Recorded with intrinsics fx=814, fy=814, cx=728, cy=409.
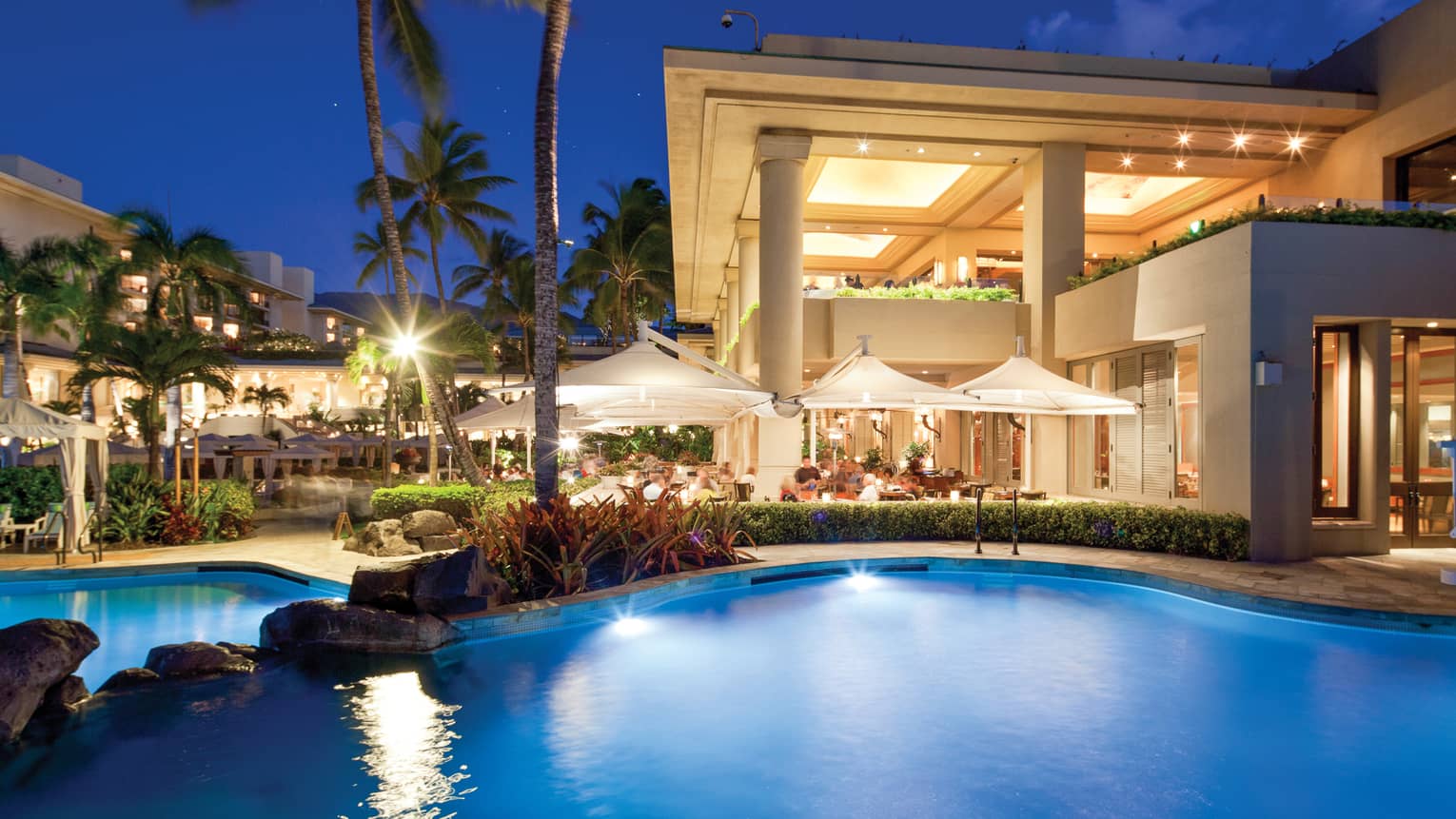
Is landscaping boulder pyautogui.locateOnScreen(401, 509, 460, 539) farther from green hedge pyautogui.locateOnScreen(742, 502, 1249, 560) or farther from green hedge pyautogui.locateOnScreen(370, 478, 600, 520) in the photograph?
green hedge pyautogui.locateOnScreen(742, 502, 1249, 560)

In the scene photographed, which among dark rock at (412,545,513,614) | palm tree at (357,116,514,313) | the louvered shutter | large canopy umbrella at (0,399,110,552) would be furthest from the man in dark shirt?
palm tree at (357,116,514,313)

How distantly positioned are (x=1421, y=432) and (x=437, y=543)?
14.4 metres

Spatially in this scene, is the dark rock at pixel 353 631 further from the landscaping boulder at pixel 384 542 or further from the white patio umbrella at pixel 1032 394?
the white patio umbrella at pixel 1032 394

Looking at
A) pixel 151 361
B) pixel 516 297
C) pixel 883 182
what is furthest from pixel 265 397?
pixel 883 182

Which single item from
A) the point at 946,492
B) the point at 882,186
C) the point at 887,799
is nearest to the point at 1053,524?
the point at 946,492

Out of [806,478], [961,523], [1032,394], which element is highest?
[1032,394]

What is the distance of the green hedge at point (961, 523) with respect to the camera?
1182 centimetres

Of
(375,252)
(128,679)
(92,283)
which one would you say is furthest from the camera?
(375,252)

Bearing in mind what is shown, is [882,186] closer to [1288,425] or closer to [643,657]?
[1288,425]

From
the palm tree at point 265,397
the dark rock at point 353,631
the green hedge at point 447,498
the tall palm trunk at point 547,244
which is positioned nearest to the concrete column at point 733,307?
the green hedge at point 447,498

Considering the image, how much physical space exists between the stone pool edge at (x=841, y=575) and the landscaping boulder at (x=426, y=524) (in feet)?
15.5

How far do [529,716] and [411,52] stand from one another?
45.0ft

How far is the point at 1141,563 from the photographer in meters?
10.7

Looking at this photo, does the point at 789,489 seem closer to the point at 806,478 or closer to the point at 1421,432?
the point at 806,478
